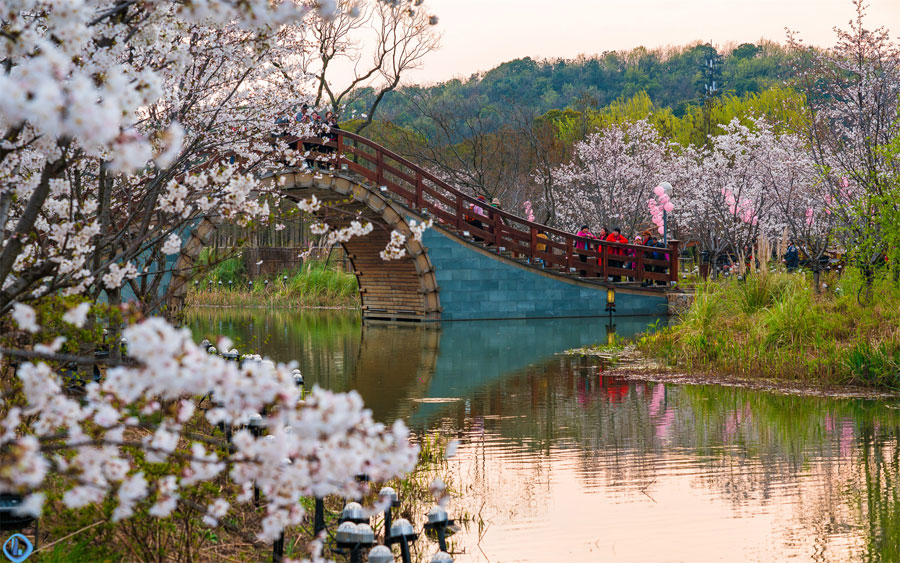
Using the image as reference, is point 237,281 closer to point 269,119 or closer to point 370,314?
point 370,314

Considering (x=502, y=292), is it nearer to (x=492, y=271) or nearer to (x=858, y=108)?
(x=492, y=271)

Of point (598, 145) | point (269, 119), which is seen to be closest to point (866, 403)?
point (269, 119)

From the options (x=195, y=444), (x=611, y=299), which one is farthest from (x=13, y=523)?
(x=611, y=299)

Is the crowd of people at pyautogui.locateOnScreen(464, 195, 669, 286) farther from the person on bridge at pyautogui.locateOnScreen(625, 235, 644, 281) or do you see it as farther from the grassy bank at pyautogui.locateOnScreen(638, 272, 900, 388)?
the grassy bank at pyautogui.locateOnScreen(638, 272, 900, 388)

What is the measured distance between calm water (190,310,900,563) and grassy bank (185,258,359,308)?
51.1 feet

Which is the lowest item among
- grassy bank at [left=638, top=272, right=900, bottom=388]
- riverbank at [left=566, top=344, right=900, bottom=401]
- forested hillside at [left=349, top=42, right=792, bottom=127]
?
riverbank at [left=566, top=344, right=900, bottom=401]

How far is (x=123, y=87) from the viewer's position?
260cm

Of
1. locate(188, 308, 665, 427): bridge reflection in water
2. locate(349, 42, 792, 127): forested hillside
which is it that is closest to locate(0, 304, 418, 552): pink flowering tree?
locate(188, 308, 665, 427): bridge reflection in water

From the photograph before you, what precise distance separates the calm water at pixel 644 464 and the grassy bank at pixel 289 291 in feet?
51.1

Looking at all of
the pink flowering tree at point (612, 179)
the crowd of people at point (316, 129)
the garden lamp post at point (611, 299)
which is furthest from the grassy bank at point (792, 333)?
the pink flowering tree at point (612, 179)

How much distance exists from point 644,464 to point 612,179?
26225mm

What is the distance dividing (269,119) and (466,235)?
485 inches

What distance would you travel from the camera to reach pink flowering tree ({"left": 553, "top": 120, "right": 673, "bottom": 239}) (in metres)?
33.1

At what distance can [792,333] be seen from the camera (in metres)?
11.9
